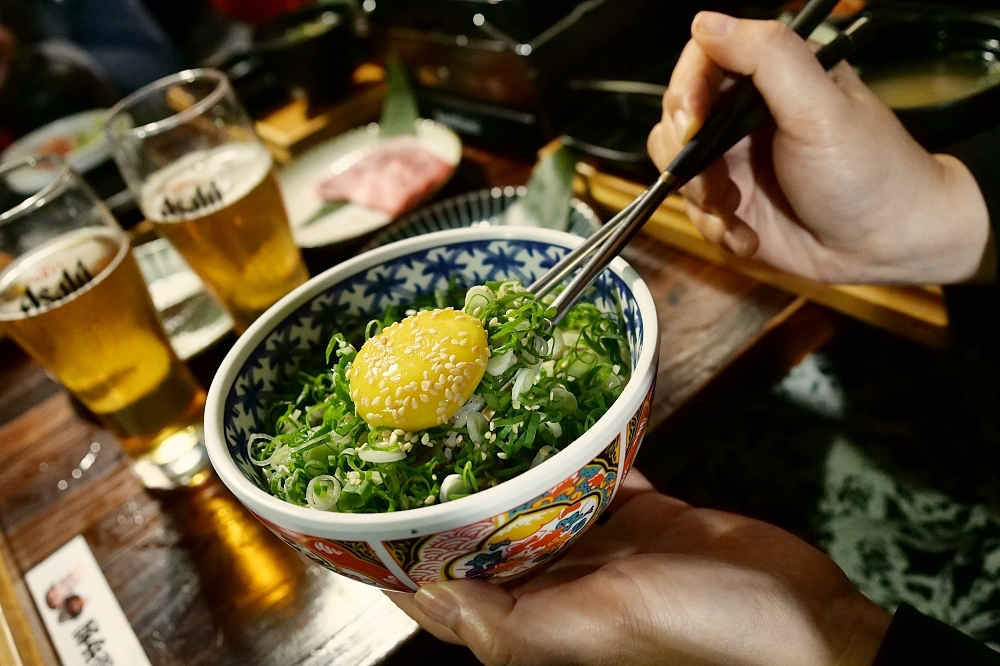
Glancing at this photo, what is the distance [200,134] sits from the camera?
4.69 ft

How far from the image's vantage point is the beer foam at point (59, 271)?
1140mm

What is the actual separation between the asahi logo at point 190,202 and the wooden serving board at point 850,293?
94cm

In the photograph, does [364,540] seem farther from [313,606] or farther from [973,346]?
[973,346]

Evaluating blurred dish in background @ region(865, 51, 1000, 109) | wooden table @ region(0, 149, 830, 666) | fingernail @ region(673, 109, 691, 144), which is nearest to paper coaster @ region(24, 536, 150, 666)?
wooden table @ region(0, 149, 830, 666)

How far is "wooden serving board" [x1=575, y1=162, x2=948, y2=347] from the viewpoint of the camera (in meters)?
1.25

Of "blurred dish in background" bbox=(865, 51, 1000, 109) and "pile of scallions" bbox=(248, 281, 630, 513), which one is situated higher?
"pile of scallions" bbox=(248, 281, 630, 513)

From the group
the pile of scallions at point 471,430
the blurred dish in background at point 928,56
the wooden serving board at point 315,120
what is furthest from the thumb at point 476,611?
the wooden serving board at point 315,120

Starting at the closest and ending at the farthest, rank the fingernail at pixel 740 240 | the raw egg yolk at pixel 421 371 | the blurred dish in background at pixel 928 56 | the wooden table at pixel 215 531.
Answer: the raw egg yolk at pixel 421 371 < the wooden table at pixel 215 531 < the fingernail at pixel 740 240 < the blurred dish in background at pixel 928 56

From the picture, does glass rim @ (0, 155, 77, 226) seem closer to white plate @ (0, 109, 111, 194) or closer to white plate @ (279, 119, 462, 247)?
white plate @ (0, 109, 111, 194)

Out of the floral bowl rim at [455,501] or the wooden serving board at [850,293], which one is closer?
the floral bowl rim at [455,501]

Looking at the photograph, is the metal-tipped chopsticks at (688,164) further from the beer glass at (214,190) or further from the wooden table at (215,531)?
the beer glass at (214,190)

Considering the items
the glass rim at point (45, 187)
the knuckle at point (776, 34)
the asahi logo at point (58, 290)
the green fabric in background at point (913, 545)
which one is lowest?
the green fabric in background at point (913, 545)

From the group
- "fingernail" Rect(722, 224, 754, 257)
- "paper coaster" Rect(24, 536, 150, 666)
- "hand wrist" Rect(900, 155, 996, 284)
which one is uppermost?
"fingernail" Rect(722, 224, 754, 257)

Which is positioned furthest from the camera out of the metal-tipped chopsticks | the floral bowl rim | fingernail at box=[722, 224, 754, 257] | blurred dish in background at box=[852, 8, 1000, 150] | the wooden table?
blurred dish in background at box=[852, 8, 1000, 150]
